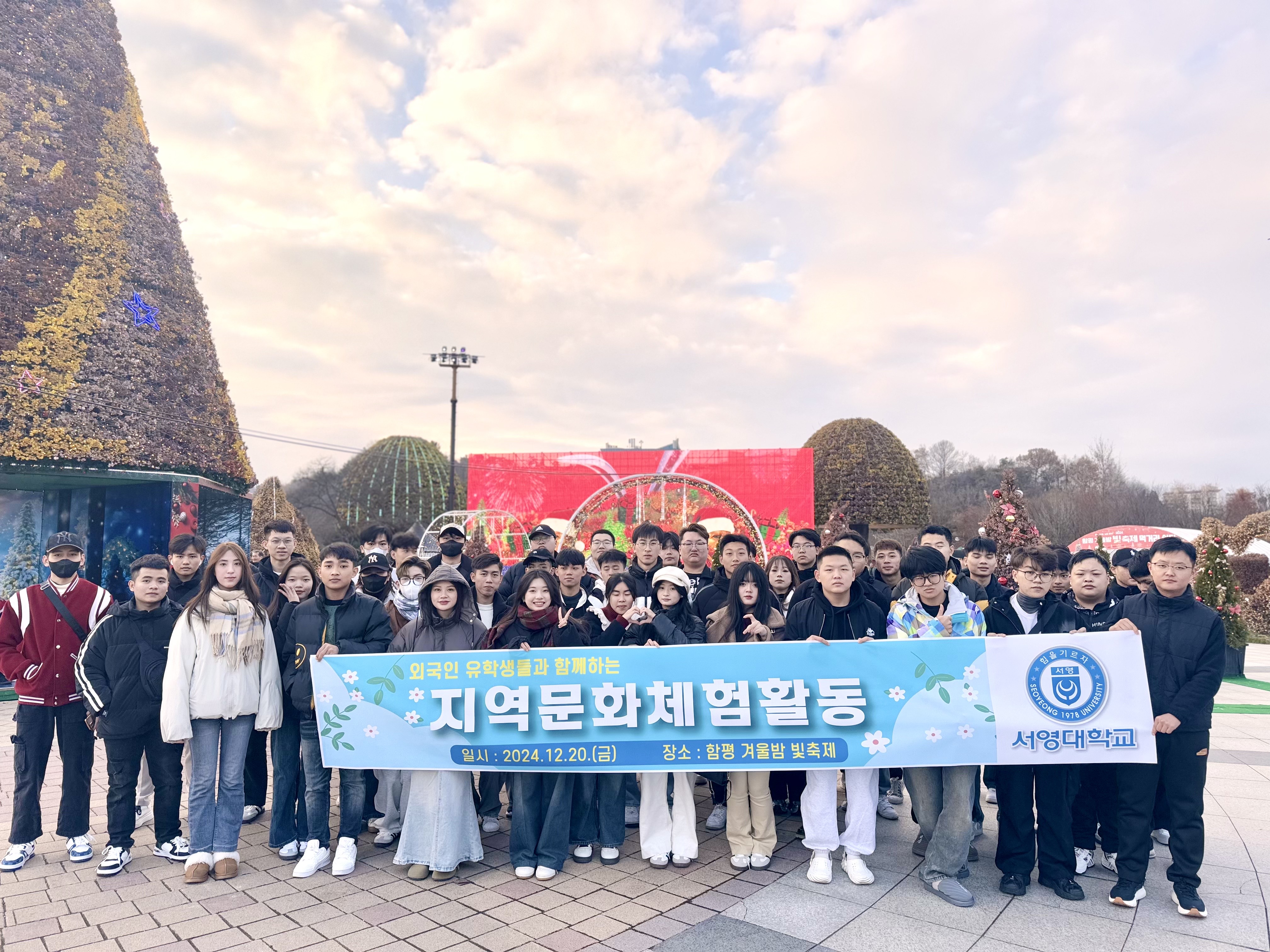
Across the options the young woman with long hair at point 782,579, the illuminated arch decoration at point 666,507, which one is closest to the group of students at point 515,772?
the young woman with long hair at point 782,579

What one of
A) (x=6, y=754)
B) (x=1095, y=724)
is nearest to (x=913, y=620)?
(x=1095, y=724)

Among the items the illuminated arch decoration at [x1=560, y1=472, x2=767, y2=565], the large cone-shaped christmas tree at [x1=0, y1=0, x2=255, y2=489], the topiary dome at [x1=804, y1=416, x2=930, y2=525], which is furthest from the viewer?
the topiary dome at [x1=804, y1=416, x2=930, y2=525]

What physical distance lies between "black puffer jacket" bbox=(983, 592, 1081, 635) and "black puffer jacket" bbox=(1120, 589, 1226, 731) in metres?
0.32

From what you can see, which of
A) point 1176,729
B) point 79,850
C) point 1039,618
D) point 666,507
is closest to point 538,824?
point 79,850

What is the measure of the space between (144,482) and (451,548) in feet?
23.9

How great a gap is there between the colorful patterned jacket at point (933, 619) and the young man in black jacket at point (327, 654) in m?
3.01

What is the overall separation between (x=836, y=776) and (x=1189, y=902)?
1.69 meters

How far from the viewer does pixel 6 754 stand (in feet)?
23.2

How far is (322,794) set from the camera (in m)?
4.37

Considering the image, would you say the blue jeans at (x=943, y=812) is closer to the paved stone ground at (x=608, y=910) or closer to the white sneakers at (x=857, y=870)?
the paved stone ground at (x=608, y=910)

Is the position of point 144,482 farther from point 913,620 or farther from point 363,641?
point 913,620

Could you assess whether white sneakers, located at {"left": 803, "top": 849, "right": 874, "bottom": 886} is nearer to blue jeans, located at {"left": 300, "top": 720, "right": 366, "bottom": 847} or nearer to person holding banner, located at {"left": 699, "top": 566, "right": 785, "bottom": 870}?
person holding banner, located at {"left": 699, "top": 566, "right": 785, "bottom": 870}

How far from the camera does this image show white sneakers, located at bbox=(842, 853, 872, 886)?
399 cm

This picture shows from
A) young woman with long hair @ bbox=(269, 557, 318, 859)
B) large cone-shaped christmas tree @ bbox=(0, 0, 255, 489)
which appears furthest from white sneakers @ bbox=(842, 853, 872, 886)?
large cone-shaped christmas tree @ bbox=(0, 0, 255, 489)
